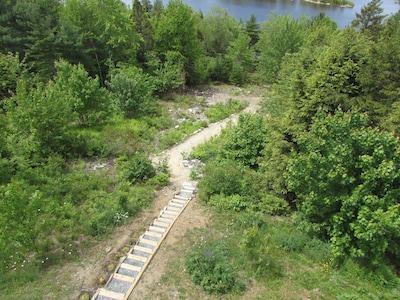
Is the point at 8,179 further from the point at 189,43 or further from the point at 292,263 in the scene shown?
the point at 189,43

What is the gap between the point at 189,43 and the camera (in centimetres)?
2719

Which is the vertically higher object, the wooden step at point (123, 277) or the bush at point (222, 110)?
the bush at point (222, 110)

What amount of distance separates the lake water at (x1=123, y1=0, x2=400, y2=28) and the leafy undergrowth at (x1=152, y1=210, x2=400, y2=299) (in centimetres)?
5384

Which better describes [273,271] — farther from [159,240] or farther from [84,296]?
[84,296]

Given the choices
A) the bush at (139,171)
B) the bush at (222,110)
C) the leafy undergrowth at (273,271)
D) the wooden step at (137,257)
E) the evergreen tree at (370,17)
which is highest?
the evergreen tree at (370,17)

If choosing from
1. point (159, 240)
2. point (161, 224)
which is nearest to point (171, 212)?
point (161, 224)

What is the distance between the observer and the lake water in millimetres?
57825

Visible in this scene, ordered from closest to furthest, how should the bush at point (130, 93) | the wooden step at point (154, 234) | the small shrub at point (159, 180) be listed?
the wooden step at point (154, 234) < the small shrub at point (159, 180) < the bush at point (130, 93)

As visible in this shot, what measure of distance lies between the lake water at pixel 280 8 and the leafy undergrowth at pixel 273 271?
53.8 m

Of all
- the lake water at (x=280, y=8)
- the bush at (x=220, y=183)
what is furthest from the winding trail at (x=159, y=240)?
the lake water at (x=280, y=8)

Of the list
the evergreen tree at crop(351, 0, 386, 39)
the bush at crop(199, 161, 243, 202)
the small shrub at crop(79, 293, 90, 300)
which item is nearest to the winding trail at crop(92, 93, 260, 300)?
the small shrub at crop(79, 293, 90, 300)

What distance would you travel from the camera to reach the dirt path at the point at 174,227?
8328 mm

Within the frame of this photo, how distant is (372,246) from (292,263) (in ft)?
7.86

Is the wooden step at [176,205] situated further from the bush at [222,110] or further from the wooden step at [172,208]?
the bush at [222,110]
